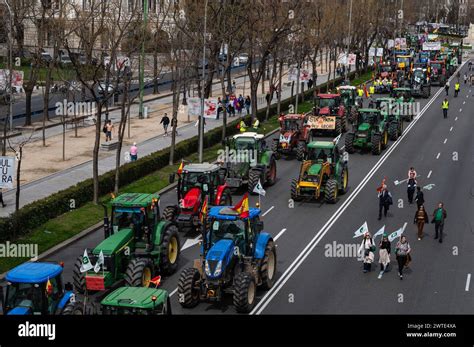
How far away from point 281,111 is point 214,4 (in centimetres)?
1318

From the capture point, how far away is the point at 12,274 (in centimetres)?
1922

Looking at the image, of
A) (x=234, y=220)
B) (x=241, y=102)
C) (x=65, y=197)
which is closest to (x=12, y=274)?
(x=234, y=220)

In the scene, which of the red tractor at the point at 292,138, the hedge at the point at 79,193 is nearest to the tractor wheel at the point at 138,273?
the hedge at the point at 79,193

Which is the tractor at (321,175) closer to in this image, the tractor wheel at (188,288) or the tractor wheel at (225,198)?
the tractor wheel at (225,198)

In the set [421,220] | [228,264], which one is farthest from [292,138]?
[228,264]

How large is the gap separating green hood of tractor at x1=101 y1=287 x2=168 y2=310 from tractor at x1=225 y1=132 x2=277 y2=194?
697 inches

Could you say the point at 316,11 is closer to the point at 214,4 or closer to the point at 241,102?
the point at 241,102

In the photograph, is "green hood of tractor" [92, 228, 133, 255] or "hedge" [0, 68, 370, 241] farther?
"hedge" [0, 68, 370, 241]

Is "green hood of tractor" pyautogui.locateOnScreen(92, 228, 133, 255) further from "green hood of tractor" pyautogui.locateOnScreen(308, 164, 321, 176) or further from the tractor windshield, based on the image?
"green hood of tractor" pyautogui.locateOnScreen(308, 164, 321, 176)

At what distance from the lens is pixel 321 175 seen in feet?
119

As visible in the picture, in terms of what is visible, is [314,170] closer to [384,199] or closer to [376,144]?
[384,199]

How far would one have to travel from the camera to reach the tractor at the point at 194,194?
30609mm

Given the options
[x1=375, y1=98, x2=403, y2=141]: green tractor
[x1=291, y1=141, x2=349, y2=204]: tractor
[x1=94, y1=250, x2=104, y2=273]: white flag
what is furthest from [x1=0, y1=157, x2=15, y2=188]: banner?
[x1=375, y1=98, x2=403, y2=141]: green tractor

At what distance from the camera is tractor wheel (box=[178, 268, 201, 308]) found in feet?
75.0
